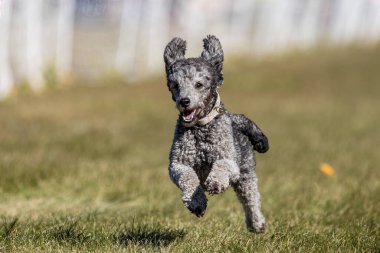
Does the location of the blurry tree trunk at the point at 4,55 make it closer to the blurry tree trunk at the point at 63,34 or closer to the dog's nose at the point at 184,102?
the blurry tree trunk at the point at 63,34

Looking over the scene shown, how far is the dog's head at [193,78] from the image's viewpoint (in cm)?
515

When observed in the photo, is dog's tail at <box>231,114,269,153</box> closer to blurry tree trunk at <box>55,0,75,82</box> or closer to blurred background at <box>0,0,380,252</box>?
blurred background at <box>0,0,380,252</box>

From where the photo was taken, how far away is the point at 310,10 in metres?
39.9

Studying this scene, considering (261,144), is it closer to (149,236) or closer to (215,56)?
(215,56)

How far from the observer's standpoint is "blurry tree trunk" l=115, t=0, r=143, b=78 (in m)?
24.4

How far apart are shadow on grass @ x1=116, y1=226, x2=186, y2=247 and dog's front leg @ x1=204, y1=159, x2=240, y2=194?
0.63 metres

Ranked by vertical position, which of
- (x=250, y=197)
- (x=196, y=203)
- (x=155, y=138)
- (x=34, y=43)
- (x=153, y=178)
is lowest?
(x=155, y=138)

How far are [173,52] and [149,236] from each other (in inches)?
53.0

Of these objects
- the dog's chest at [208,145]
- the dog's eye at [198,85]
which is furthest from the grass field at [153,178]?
the dog's eye at [198,85]

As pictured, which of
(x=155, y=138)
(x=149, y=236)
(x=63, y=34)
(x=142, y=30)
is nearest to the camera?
(x=149, y=236)

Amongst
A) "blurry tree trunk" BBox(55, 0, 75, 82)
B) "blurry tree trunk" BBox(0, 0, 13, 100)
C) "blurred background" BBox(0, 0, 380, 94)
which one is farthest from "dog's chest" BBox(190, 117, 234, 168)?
"blurry tree trunk" BBox(55, 0, 75, 82)

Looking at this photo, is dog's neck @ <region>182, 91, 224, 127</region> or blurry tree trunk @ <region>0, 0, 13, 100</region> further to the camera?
blurry tree trunk @ <region>0, 0, 13, 100</region>

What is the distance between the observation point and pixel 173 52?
5.44m

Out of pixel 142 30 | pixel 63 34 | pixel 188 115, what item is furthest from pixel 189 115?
pixel 142 30
